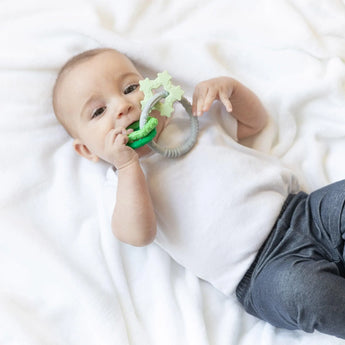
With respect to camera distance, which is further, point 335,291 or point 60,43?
point 60,43

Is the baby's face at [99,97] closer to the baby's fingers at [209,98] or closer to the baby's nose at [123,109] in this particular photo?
the baby's nose at [123,109]

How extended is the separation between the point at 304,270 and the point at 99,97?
0.56 m

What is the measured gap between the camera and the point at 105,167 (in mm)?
1199

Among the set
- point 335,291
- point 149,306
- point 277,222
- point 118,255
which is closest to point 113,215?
point 118,255

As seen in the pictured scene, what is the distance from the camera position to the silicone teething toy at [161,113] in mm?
990

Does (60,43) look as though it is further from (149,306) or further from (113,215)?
(149,306)

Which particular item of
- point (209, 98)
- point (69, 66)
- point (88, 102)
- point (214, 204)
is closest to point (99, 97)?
point (88, 102)

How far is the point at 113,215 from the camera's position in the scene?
1058mm

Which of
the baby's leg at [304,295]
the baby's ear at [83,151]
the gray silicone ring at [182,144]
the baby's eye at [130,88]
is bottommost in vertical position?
the baby's leg at [304,295]

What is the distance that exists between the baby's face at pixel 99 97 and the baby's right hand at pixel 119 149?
0.10 feet

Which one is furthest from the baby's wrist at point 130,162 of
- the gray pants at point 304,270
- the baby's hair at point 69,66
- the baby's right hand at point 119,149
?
the gray pants at point 304,270

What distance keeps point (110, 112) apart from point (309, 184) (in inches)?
21.3

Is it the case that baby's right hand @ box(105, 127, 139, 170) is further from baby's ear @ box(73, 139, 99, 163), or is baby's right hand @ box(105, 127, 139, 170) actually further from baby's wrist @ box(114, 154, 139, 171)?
baby's ear @ box(73, 139, 99, 163)

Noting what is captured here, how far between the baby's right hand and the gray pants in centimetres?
36
